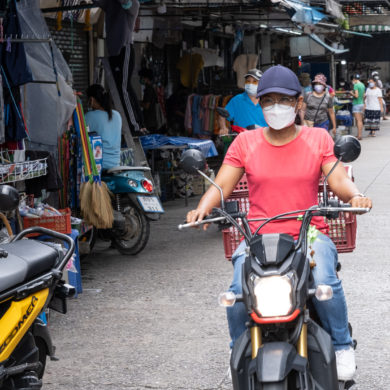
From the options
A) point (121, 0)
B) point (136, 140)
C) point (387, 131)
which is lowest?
point (387, 131)

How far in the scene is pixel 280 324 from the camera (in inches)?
138

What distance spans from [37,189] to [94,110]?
267cm

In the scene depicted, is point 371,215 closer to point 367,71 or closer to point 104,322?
point 104,322

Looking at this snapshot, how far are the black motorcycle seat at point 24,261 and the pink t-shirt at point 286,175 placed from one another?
1.04 meters

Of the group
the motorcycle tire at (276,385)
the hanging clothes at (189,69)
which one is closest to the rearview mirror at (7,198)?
the motorcycle tire at (276,385)

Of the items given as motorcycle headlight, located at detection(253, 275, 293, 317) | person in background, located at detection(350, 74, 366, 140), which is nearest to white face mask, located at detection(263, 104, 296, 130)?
motorcycle headlight, located at detection(253, 275, 293, 317)

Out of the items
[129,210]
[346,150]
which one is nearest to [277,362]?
[346,150]

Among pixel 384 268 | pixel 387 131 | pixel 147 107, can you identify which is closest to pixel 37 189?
pixel 384 268

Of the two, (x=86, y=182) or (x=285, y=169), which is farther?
(x=86, y=182)

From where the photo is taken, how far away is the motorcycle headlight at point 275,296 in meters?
3.45

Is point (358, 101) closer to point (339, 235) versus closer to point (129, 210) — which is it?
point (129, 210)

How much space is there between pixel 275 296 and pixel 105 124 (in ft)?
20.8

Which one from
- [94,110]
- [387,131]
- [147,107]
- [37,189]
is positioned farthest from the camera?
[387,131]

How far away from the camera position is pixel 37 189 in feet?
23.7
